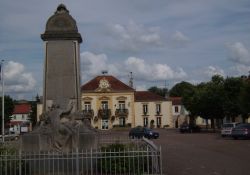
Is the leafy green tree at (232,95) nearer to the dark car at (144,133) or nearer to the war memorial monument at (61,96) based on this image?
the dark car at (144,133)

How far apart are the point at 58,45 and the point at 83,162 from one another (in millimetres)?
4269

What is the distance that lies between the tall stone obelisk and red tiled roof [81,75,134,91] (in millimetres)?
85206

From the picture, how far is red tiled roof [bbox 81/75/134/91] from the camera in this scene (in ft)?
335

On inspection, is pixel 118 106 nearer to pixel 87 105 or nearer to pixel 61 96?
pixel 87 105

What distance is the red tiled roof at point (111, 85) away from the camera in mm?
102125

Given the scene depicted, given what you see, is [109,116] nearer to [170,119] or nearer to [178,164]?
[170,119]

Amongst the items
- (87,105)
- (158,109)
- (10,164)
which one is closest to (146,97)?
(158,109)

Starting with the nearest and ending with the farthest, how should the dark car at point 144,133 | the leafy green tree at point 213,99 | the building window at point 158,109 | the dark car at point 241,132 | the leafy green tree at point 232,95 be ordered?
the dark car at point 241,132 → the dark car at point 144,133 → the leafy green tree at point 232,95 → the leafy green tree at point 213,99 → the building window at point 158,109

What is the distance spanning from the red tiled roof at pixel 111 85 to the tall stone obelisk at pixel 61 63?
8521 cm

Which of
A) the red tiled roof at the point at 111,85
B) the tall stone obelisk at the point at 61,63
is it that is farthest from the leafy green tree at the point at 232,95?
the tall stone obelisk at the point at 61,63

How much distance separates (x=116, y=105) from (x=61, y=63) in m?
86.2

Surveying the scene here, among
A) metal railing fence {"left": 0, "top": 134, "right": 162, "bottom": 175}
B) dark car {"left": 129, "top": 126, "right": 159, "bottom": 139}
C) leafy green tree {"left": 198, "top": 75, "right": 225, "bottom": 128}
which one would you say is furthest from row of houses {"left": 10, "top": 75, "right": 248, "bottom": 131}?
metal railing fence {"left": 0, "top": 134, "right": 162, "bottom": 175}

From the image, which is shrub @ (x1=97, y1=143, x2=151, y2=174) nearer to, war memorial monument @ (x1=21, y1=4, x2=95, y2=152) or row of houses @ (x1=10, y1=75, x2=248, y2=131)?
war memorial monument @ (x1=21, y1=4, x2=95, y2=152)

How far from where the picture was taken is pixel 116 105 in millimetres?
102438
